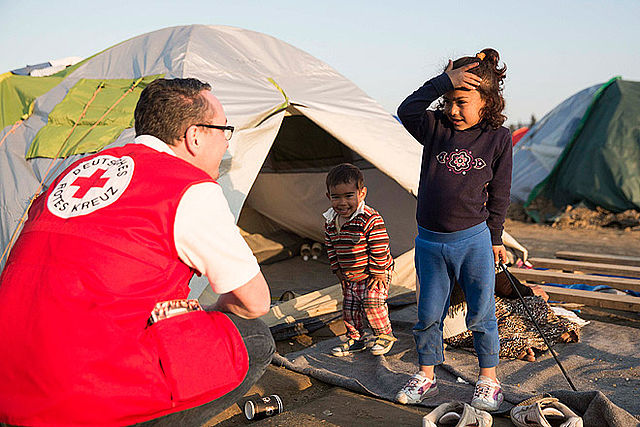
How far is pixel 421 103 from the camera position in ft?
8.86

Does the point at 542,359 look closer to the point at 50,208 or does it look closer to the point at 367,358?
the point at 367,358

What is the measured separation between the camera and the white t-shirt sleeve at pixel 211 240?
1564 millimetres

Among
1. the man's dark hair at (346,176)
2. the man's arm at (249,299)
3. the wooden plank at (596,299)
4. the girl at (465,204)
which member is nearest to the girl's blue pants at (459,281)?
the girl at (465,204)

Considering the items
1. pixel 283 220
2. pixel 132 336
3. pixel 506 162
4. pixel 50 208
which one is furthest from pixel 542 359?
pixel 283 220

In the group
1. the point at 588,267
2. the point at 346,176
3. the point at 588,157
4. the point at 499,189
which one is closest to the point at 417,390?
the point at 499,189

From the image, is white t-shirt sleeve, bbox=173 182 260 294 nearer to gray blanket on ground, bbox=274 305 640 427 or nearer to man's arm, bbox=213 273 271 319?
man's arm, bbox=213 273 271 319

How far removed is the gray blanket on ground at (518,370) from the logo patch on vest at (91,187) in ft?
5.67

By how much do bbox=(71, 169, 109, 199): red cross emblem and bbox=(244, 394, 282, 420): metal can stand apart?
1370 mm

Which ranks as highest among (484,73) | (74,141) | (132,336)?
(484,73)

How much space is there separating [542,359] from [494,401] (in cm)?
78

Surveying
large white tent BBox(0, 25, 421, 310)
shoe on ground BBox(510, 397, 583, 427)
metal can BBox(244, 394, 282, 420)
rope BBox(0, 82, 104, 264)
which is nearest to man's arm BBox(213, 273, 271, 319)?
metal can BBox(244, 394, 282, 420)

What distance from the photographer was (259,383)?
9.91ft

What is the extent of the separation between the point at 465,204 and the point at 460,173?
0.46ft

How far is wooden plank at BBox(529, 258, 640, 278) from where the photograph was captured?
5016mm
